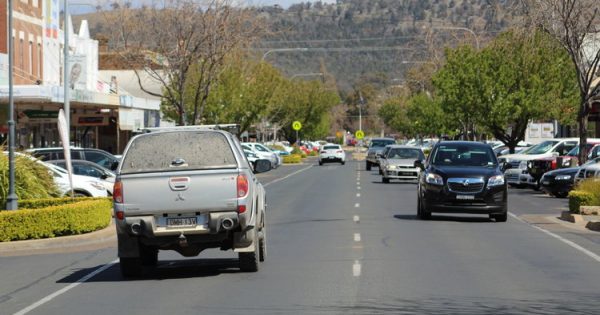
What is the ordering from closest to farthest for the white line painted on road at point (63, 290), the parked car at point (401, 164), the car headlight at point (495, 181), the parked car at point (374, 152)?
the white line painted on road at point (63, 290)
the car headlight at point (495, 181)
the parked car at point (401, 164)
the parked car at point (374, 152)

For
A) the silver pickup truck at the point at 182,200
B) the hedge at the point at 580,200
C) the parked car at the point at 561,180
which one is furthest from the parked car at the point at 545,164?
the silver pickup truck at the point at 182,200

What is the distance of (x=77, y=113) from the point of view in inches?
2202

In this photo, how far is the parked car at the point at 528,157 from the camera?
43312 millimetres

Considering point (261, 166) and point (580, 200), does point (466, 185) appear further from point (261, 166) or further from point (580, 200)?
point (261, 166)

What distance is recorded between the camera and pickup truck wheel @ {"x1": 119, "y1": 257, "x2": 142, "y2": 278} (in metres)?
15.4

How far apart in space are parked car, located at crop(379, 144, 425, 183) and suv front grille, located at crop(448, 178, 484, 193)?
75.9 feet

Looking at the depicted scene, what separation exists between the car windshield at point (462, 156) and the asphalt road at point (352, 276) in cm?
187

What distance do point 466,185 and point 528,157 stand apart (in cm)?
1929

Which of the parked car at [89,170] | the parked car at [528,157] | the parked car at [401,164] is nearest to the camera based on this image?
the parked car at [89,170]

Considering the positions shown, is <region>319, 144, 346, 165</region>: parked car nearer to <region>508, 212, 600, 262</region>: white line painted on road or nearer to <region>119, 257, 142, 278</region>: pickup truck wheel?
<region>508, 212, 600, 262</region>: white line painted on road

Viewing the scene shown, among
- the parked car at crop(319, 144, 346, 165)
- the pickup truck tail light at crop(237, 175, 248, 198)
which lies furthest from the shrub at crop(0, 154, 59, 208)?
the parked car at crop(319, 144, 346, 165)

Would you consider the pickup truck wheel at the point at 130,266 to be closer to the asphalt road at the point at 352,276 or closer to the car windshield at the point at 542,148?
the asphalt road at the point at 352,276

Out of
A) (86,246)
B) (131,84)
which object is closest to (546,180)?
(86,246)

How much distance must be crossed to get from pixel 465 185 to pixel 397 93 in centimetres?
11536
